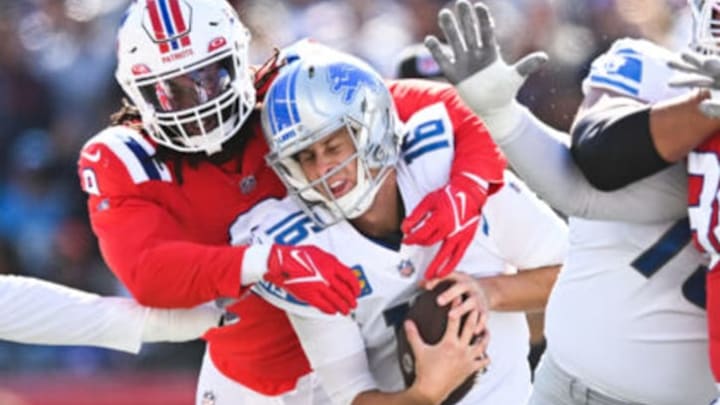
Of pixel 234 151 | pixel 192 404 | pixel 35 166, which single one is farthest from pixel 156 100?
pixel 35 166

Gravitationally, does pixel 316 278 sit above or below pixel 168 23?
below

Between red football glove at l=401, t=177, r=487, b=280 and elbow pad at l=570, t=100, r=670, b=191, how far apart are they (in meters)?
0.37

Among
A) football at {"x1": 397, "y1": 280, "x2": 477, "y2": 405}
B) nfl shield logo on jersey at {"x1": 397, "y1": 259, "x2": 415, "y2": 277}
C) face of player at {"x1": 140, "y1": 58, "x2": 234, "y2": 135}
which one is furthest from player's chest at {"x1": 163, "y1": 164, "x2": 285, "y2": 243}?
football at {"x1": 397, "y1": 280, "x2": 477, "y2": 405}

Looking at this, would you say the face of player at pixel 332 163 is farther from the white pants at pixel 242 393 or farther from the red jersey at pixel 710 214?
the red jersey at pixel 710 214

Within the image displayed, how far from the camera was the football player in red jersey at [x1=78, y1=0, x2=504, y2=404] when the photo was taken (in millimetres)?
2754

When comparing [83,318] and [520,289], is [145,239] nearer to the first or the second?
[83,318]

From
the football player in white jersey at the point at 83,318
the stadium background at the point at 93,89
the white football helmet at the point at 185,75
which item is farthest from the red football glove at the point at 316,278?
the stadium background at the point at 93,89

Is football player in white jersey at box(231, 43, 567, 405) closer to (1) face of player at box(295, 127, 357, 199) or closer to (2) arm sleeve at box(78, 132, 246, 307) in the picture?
(1) face of player at box(295, 127, 357, 199)

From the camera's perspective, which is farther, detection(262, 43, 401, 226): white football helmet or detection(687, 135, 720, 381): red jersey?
detection(262, 43, 401, 226): white football helmet

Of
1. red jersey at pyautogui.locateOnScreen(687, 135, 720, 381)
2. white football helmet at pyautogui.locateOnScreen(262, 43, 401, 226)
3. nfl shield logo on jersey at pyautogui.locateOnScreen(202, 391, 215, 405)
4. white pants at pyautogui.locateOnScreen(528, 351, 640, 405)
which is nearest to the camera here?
red jersey at pyautogui.locateOnScreen(687, 135, 720, 381)

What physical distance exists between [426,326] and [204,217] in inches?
20.6

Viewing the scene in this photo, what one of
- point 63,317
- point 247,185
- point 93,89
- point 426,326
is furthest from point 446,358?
point 93,89

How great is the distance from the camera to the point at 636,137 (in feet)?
7.49

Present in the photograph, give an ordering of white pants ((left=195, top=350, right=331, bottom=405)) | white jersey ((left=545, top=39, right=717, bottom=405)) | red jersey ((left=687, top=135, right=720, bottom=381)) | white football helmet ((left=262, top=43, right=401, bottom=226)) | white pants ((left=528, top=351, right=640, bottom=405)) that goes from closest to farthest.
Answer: red jersey ((left=687, top=135, right=720, bottom=381)), white jersey ((left=545, top=39, right=717, bottom=405)), white pants ((left=528, top=351, right=640, bottom=405)), white football helmet ((left=262, top=43, right=401, bottom=226)), white pants ((left=195, top=350, right=331, bottom=405))
